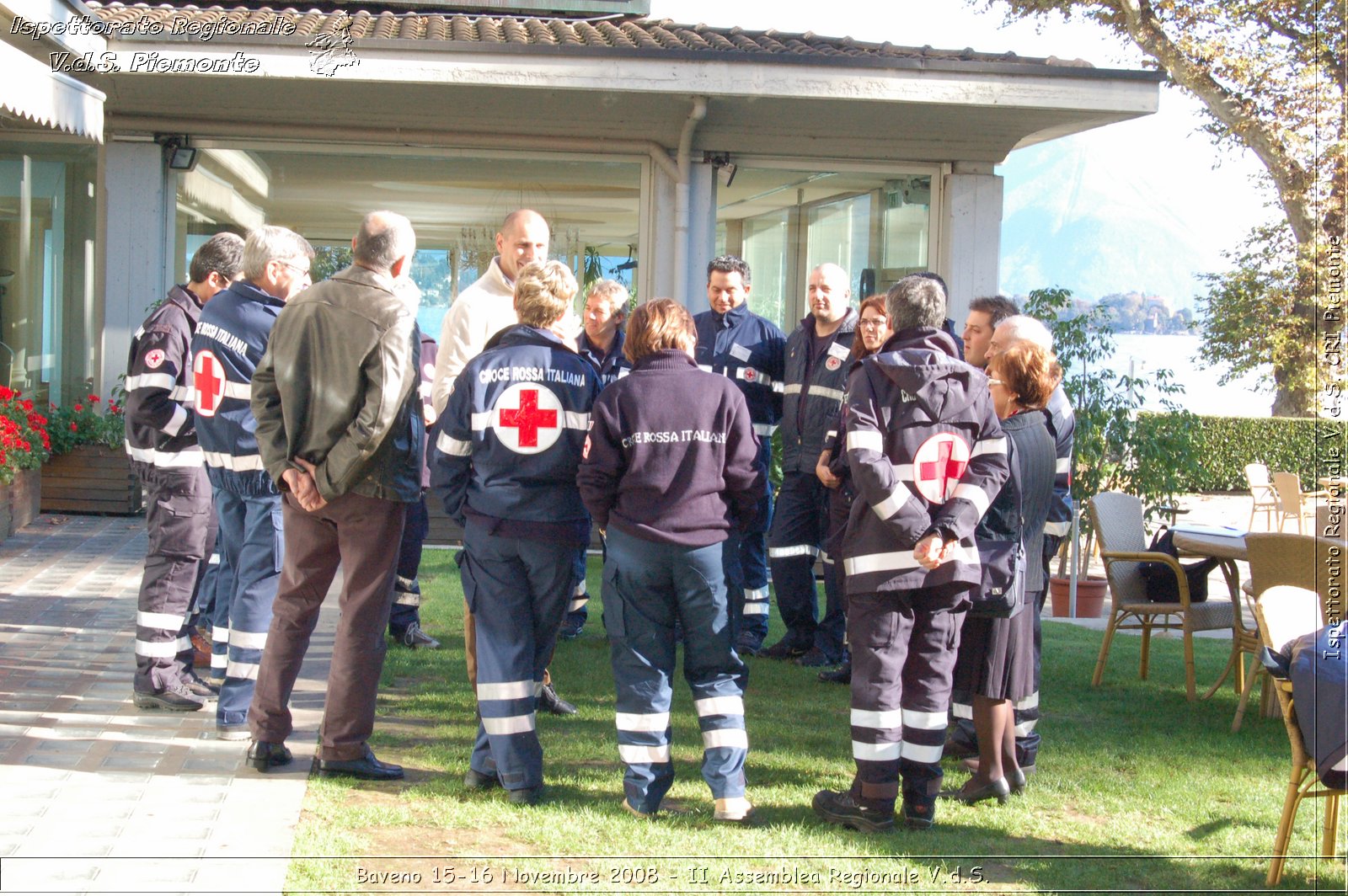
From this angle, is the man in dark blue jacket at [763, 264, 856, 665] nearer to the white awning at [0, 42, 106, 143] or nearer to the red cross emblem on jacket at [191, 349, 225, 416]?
the red cross emblem on jacket at [191, 349, 225, 416]

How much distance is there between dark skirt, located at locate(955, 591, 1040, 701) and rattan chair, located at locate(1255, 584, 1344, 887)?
33.9 inches

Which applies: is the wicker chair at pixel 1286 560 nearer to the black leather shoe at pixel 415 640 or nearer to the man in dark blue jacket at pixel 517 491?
the man in dark blue jacket at pixel 517 491

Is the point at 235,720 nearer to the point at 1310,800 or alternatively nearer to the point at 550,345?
the point at 550,345

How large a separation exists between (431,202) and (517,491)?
748cm

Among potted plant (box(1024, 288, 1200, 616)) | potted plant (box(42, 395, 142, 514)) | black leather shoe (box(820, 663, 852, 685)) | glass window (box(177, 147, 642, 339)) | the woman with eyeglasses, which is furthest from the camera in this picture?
glass window (box(177, 147, 642, 339))

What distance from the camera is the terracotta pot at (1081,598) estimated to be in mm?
9438

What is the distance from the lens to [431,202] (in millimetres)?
11258

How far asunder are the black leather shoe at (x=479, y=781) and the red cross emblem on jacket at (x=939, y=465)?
6.25 ft

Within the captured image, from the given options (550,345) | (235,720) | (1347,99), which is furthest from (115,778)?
(1347,99)

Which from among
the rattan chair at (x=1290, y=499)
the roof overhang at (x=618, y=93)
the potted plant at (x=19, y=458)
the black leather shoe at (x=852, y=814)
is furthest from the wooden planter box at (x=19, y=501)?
the rattan chair at (x=1290, y=499)

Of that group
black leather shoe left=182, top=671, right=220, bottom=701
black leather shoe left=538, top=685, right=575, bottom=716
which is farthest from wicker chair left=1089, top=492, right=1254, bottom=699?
black leather shoe left=182, top=671, right=220, bottom=701

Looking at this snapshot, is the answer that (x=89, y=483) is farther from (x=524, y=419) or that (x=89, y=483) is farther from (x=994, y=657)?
(x=994, y=657)

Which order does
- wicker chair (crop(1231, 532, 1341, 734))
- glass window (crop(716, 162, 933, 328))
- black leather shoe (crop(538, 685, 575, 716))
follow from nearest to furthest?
wicker chair (crop(1231, 532, 1341, 734)), black leather shoe (crop(538, 685, 575, 716)), glass window (crop(716, 162, 933, 328))

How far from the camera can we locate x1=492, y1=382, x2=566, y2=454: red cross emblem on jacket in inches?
172
